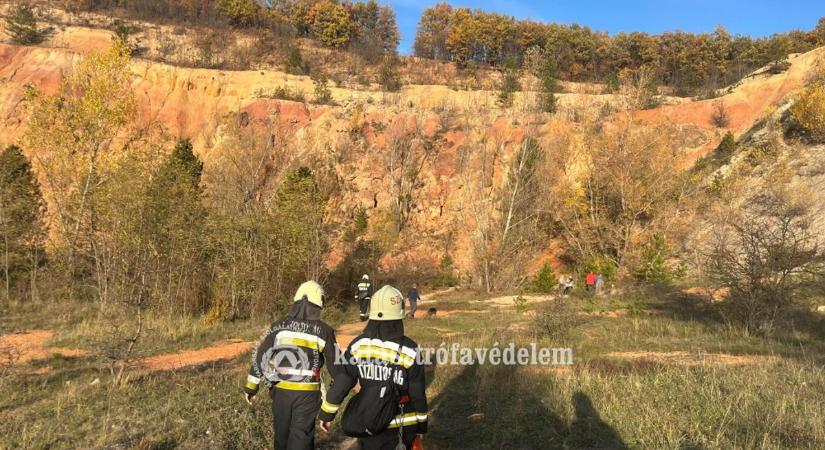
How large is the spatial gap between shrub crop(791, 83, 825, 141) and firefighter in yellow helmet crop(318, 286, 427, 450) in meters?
37.0

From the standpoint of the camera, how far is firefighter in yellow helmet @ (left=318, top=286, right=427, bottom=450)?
3.14m

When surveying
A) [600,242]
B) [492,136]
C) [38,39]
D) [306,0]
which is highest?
[306,0]

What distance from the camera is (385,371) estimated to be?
124 inches

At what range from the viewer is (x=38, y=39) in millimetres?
45094

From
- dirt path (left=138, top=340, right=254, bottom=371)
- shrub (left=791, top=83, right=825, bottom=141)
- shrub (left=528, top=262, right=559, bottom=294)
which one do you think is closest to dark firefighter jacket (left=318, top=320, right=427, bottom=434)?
dirt path (left=138, top=340, right=254, bottom=371)

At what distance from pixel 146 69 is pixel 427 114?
25.4 m

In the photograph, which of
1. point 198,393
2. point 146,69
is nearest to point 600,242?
point 198,393

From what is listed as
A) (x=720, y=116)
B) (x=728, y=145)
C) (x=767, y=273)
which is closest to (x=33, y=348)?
(x=767, y=273)

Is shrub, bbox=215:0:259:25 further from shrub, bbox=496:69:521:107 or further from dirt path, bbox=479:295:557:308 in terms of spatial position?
dirt path, bbox=479:295:557:308

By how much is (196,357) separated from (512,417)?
24.5 ft

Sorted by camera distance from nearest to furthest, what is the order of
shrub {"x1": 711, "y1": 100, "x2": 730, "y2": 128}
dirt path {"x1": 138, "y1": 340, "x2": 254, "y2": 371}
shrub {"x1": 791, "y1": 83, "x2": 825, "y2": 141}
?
1. dirt path {"x1": 138, "y1": 340, "x2": 254, "y2": 371}
2. shrub {"x1": 791, "y1": 83, "x2": 825, "y2": 141}
3. shrub {"x1": 711, "y1": 100, "x2": 730, "y2": 128}

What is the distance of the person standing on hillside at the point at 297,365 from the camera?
145 inches

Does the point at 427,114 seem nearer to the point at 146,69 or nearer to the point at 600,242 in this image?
the point at 600,242

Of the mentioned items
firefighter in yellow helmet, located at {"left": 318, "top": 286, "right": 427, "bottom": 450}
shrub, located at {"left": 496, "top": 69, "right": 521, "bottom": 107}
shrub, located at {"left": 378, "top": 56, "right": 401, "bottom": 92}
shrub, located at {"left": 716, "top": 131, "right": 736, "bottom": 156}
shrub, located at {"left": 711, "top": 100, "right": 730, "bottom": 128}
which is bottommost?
firefighter in yellow helmet, located at {"left": 318, "top": 286, "right": 427, "bottom": 450}
